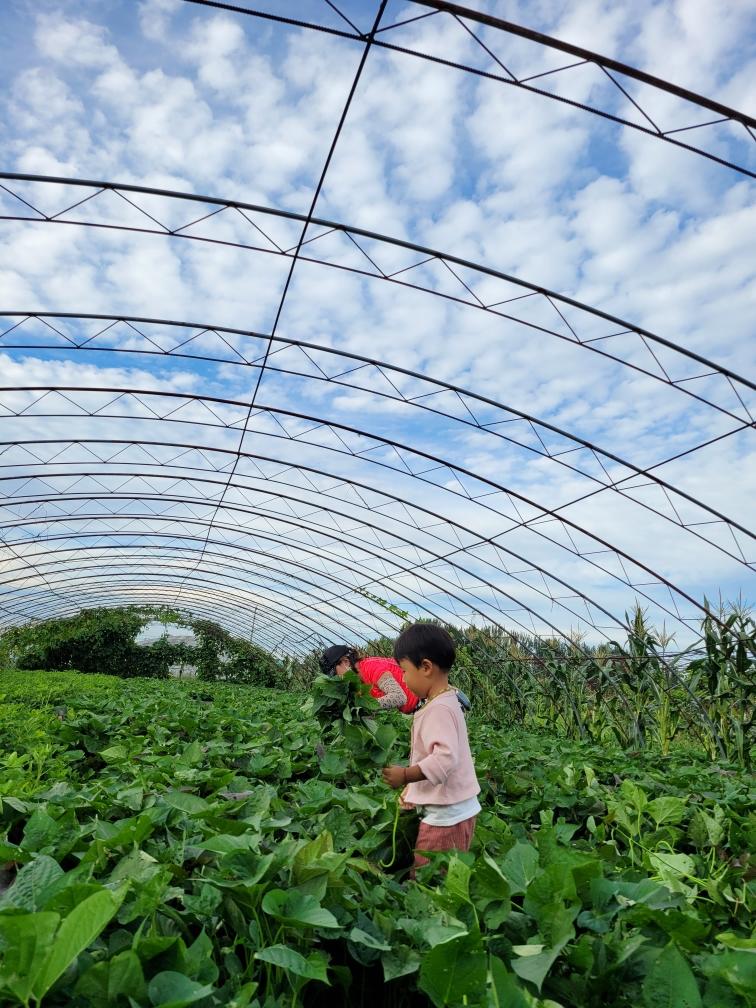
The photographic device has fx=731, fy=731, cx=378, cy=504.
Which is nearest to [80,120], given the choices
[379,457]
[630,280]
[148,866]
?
[630,280]

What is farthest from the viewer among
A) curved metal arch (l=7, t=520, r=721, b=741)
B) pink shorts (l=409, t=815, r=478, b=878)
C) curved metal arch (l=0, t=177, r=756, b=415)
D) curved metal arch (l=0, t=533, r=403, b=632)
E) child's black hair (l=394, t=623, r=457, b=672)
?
curved metal arch (l=0, t=533, r=403, b=632)

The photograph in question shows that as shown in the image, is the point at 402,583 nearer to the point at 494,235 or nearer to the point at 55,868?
the point at 494,235

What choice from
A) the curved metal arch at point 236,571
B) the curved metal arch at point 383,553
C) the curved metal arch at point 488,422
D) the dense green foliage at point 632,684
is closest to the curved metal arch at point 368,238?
the curved metal arch at point 488,422

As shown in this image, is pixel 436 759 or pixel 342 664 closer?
pixel 436 759

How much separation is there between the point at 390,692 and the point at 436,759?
3.23 metres

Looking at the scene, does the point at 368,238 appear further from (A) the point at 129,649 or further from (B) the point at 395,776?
(A) the point at 129,649

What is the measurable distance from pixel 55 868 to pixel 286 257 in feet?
35.6

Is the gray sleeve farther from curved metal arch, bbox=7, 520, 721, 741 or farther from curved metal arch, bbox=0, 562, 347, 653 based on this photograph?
curved metal arch, bbox=0, 562, 347, 653

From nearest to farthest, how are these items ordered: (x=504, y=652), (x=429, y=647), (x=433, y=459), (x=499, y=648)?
1. (x=429, y=647)
2. (x=433, y=459)
3. (x=504, y=652)
4. (x=499, y=648)

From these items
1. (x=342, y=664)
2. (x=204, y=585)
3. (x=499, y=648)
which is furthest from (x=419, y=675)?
(x=204, y=585)

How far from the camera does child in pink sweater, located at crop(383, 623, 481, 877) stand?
3.15 m

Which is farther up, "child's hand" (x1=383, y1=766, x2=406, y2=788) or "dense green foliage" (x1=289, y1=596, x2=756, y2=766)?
"dense green foliage" (x1=289, y1=596, x2=756, y2=766)

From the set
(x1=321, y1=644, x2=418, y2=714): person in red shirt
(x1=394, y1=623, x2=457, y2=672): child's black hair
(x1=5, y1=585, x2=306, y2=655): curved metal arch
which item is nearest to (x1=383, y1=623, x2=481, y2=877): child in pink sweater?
(x1=394, y1=623, x2=457, y2=672): child's black hair

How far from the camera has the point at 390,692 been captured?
253 inches
